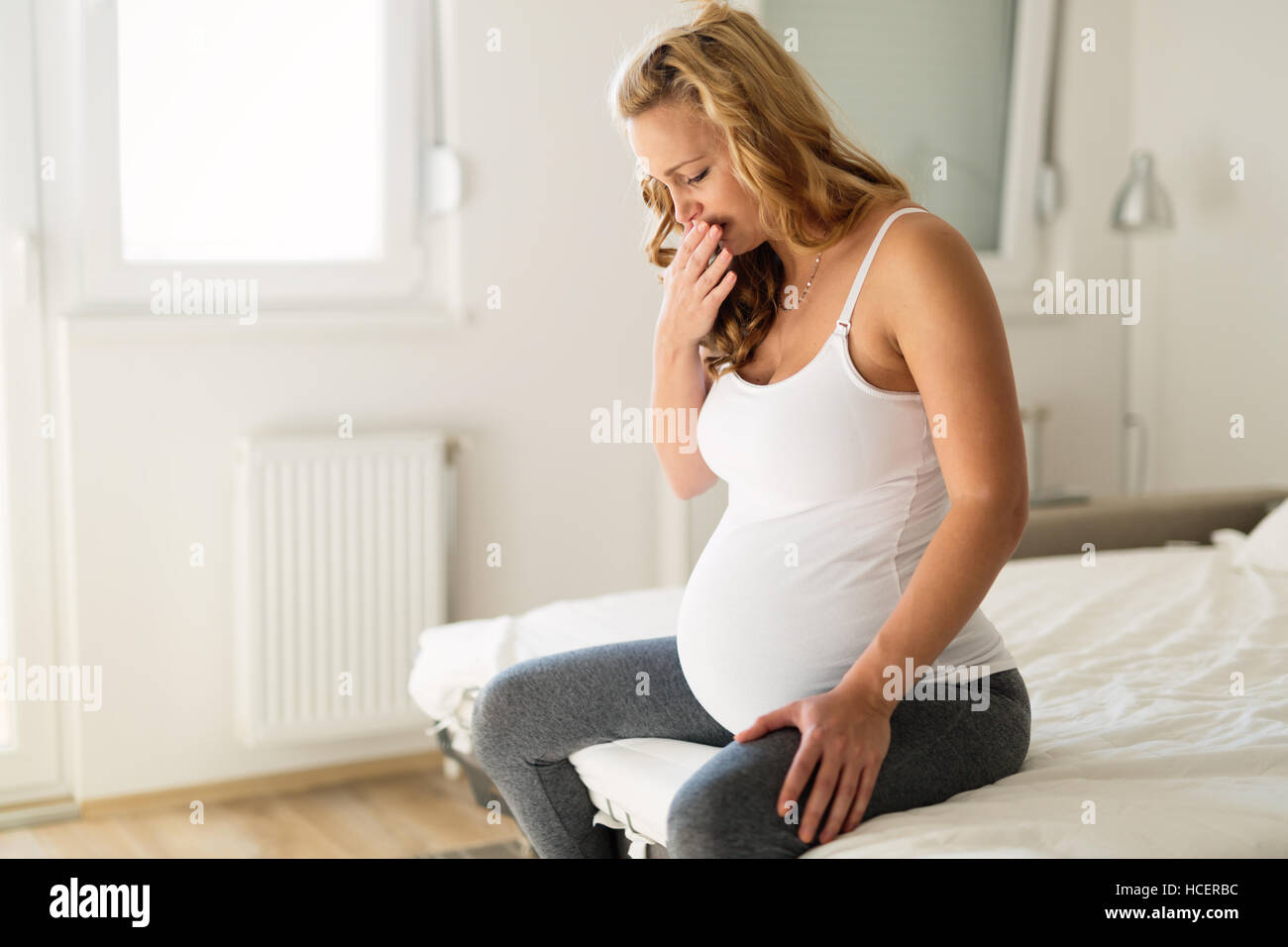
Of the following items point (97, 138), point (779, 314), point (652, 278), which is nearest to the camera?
point (779, 314)

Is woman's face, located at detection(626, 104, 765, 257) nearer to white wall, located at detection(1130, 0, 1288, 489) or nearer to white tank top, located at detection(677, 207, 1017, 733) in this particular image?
white tank top, located at detection(677, 207, 1017, 733)

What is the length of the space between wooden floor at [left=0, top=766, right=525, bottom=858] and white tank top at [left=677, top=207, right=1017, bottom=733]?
1.20 meters

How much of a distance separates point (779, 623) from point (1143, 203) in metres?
2.36

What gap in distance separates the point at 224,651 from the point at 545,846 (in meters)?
1.41

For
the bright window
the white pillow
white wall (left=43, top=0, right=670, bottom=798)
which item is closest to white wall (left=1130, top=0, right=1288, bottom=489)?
the white pillow

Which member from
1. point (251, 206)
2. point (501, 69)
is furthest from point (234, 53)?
point (501, 69)

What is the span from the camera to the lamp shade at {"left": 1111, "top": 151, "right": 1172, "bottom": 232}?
10.1ft

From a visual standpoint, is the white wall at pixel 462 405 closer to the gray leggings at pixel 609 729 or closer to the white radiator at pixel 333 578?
the white radiator at pixel 333 578

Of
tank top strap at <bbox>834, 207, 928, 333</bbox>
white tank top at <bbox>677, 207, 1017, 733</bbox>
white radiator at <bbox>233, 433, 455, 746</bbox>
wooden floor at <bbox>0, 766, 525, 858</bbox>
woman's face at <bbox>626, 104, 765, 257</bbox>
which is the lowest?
wooden floor at <bbox>0, 766, 525, 858</bbox>

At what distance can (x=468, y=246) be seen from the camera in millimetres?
2670

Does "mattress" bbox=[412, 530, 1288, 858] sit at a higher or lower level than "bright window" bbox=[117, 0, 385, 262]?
lower

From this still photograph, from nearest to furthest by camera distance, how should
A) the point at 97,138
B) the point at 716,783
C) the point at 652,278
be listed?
1. the point at 716,783
2. the point at 97,138
3. the point at 652,278

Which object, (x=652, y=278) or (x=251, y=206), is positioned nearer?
(x=251, y=206)
